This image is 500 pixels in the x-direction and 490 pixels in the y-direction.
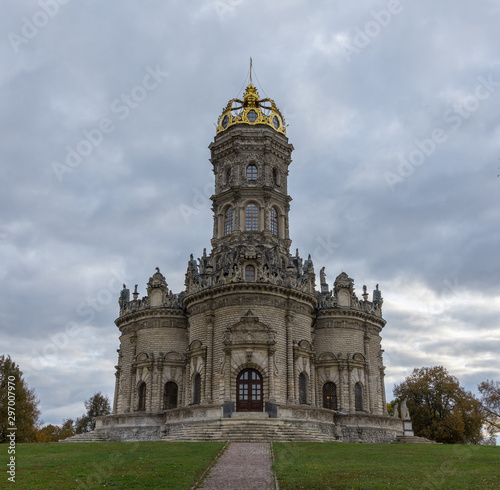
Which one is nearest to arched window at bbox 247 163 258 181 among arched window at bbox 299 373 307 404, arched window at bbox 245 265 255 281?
arched window at bbox 245 265 255 281

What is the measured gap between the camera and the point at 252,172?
175 ft

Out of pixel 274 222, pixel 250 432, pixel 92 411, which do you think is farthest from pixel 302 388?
pixel 92 411

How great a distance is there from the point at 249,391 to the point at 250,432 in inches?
257

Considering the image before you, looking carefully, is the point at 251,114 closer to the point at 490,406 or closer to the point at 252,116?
the point at 252,116

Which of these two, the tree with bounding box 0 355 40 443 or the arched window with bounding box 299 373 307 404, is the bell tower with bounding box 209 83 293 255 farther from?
the tree with bounding box 0 355 40 443

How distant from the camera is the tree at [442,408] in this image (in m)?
58.6

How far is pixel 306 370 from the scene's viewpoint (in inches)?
1727

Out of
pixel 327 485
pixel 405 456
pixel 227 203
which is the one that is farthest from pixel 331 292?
pixel 327 485

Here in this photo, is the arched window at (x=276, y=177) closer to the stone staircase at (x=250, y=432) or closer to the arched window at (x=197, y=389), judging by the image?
the arched window at (x=197, y=389)

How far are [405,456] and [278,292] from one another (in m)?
19.6

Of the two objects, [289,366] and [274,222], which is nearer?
[289,366]

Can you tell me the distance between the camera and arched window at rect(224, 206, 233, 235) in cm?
5204

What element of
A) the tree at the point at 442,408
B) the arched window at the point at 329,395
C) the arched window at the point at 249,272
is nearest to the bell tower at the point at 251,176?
the arched window at the point at 249,272

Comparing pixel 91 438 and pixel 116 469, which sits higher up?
pixel 91 438
